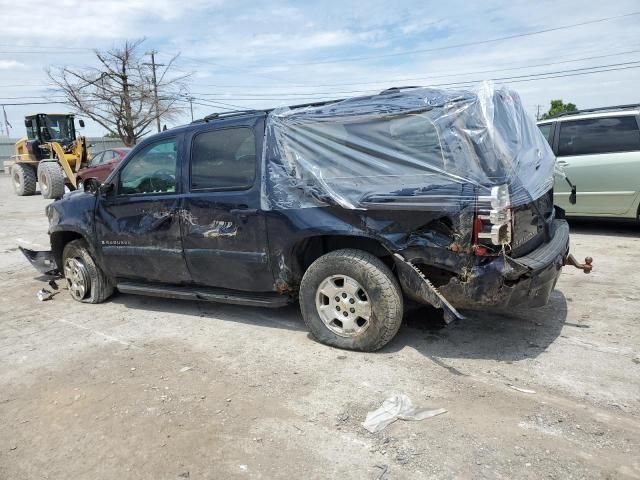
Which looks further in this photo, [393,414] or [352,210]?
[352,210]

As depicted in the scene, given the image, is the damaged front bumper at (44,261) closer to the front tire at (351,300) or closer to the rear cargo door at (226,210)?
the rear cargo door at (226,210)

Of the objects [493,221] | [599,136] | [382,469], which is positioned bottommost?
[382,469]

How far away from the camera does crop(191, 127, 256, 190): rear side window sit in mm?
4266

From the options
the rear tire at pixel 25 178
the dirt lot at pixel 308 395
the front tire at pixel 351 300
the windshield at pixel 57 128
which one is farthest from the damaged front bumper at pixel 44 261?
the rear tire at pixel 25 178

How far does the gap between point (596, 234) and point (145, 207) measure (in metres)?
6.52

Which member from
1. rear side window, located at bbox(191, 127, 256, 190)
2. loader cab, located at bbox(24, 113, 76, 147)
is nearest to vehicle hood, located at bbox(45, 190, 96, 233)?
rear side window, located at bbox(191, 127, 256, 190)

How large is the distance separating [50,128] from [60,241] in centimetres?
1521

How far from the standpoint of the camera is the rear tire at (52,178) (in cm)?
1530

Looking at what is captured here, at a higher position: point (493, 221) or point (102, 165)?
point (102, 165)

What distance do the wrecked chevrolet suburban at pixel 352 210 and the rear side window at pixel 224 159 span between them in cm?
1

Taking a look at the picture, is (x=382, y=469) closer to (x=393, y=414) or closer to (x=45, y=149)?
(x=393, y=414)

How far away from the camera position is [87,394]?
3.63m

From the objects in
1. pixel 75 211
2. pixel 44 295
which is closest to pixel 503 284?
pixel 75 211

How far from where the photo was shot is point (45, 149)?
59.5ft
